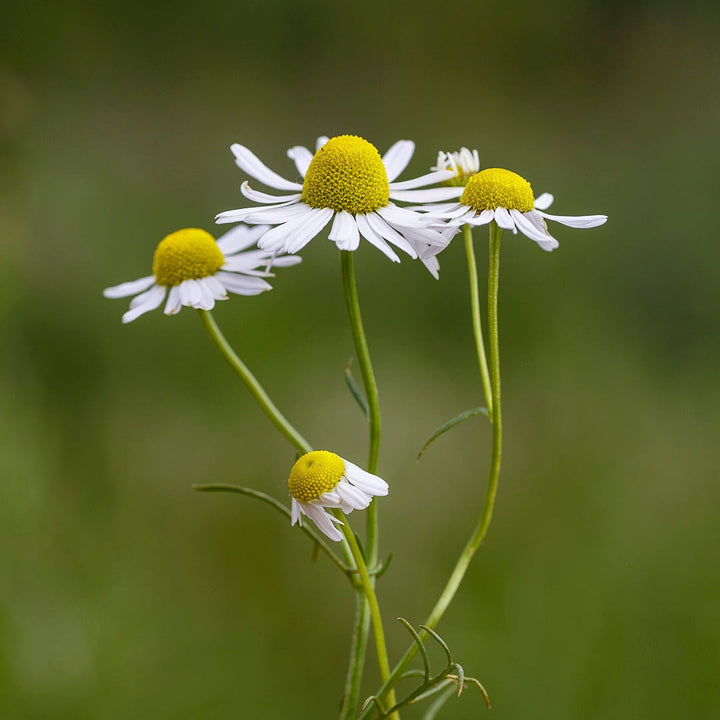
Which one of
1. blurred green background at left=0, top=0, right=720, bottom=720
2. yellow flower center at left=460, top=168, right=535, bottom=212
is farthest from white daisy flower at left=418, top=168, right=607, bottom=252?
blurred green background at left=0, top=0, right=720, bottom=720

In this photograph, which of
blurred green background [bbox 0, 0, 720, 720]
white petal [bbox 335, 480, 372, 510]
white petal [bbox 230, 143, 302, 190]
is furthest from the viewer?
blurred green background [bbox 0, 0, 720, 720]

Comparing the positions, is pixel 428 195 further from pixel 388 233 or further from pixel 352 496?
pixel 352 496

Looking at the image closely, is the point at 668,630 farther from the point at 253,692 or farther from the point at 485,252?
the point at 485,252

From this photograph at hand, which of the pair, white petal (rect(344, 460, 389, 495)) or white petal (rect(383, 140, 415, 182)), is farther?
white petal (rect(383, 140, 415, 182))

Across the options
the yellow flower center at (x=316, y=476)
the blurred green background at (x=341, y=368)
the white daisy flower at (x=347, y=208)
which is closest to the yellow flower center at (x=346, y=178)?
the white daisy flower at (x=347, y=208)

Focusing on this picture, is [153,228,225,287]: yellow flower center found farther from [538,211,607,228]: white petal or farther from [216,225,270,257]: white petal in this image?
[538,211,607,228]: white petal

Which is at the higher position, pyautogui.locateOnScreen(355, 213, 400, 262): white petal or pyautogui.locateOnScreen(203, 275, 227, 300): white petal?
pyautogui.locateOnScreen(355, 213, 400, 262): white petal

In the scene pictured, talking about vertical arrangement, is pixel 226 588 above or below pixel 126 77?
below

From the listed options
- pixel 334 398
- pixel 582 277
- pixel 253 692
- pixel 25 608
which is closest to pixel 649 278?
pixel 582 277
